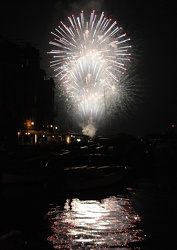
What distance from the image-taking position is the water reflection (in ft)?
48.2

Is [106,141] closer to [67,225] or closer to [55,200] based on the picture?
[55,200]

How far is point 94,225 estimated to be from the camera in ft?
57.8

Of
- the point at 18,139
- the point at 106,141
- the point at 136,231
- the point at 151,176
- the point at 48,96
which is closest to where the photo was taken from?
the point at 136,231

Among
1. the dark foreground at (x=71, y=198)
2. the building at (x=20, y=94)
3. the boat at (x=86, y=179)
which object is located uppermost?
the building at (x=20, y=94)

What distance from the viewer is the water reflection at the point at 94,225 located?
14.7 metres

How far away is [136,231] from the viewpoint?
16.4 metres

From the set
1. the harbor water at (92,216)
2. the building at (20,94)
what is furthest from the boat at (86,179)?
the building at (20,94)

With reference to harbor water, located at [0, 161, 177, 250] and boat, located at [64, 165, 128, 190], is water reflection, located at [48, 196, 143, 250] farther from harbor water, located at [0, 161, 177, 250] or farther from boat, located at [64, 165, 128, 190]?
boat, located at [64, 165, 128, 190]

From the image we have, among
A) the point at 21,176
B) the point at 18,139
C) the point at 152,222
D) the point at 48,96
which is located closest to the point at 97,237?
the point at 152,222

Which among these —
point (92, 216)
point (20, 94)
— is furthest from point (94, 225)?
point (20, 94)

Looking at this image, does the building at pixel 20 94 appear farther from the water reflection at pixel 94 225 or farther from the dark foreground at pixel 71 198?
the water reflection at pixel 94 225

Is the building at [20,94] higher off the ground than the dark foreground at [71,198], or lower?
higher

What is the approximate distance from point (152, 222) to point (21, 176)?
1342 cm

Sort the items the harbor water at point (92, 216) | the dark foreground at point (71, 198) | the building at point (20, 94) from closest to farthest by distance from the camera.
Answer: the dark foreground at point (71, 198) < the harbor water at point (92, 216) < the building at point (20, 94)
